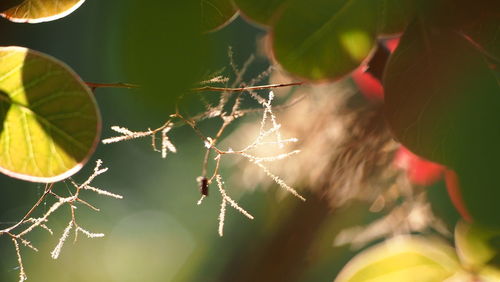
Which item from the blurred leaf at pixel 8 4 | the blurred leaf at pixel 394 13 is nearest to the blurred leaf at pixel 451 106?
the blurred leaf at pixel 394 13

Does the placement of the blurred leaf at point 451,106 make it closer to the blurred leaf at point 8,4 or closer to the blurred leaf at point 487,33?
the blurred leaf at point 487,33

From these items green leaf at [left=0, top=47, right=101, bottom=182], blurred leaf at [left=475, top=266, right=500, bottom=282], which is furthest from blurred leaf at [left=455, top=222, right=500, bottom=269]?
green leaf at [left=0, top=47, right=101, bottom=182]

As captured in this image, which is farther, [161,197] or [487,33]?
[161,197]

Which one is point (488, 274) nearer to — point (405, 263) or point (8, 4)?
point (405, 263)

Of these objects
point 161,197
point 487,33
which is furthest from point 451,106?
point 161,197

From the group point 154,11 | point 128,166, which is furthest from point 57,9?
point 128,166

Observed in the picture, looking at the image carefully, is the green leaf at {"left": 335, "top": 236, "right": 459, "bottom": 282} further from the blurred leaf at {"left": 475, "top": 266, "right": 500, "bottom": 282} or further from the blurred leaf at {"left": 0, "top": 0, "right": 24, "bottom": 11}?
the blurred leaf at {"left": 0, "top": 0, "right": 24, "bottom": 11}
